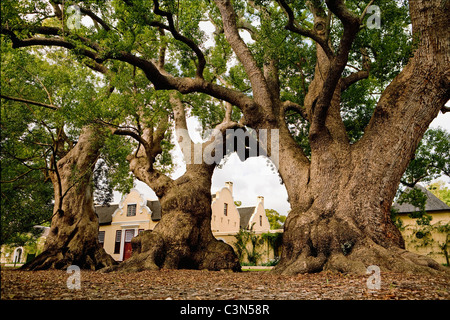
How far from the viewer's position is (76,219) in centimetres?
1244

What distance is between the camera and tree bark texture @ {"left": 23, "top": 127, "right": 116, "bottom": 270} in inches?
446

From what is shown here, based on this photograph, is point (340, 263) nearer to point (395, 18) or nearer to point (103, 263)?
point (395, 18)

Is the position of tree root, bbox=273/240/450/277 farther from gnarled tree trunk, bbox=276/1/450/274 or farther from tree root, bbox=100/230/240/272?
tree root, bbox=100/230/240/272

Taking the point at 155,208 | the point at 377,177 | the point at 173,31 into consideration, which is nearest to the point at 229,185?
the point at 155,208

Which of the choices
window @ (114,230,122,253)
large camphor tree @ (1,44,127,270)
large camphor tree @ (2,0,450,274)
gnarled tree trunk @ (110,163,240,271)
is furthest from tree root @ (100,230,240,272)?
window @ (114,230,122,253)

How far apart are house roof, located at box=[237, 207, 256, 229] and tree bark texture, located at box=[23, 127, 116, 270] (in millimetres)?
22867

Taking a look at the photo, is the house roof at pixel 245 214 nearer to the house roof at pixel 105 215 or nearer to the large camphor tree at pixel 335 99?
the house roof at pixel 105 215

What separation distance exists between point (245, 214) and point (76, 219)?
25223 mm

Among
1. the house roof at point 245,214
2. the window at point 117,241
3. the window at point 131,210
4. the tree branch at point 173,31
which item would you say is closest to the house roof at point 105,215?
the window at point 117,241

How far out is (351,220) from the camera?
24.9ft

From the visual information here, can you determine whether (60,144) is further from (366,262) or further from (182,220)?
(366,262)

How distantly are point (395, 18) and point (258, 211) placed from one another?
28.0 meters
